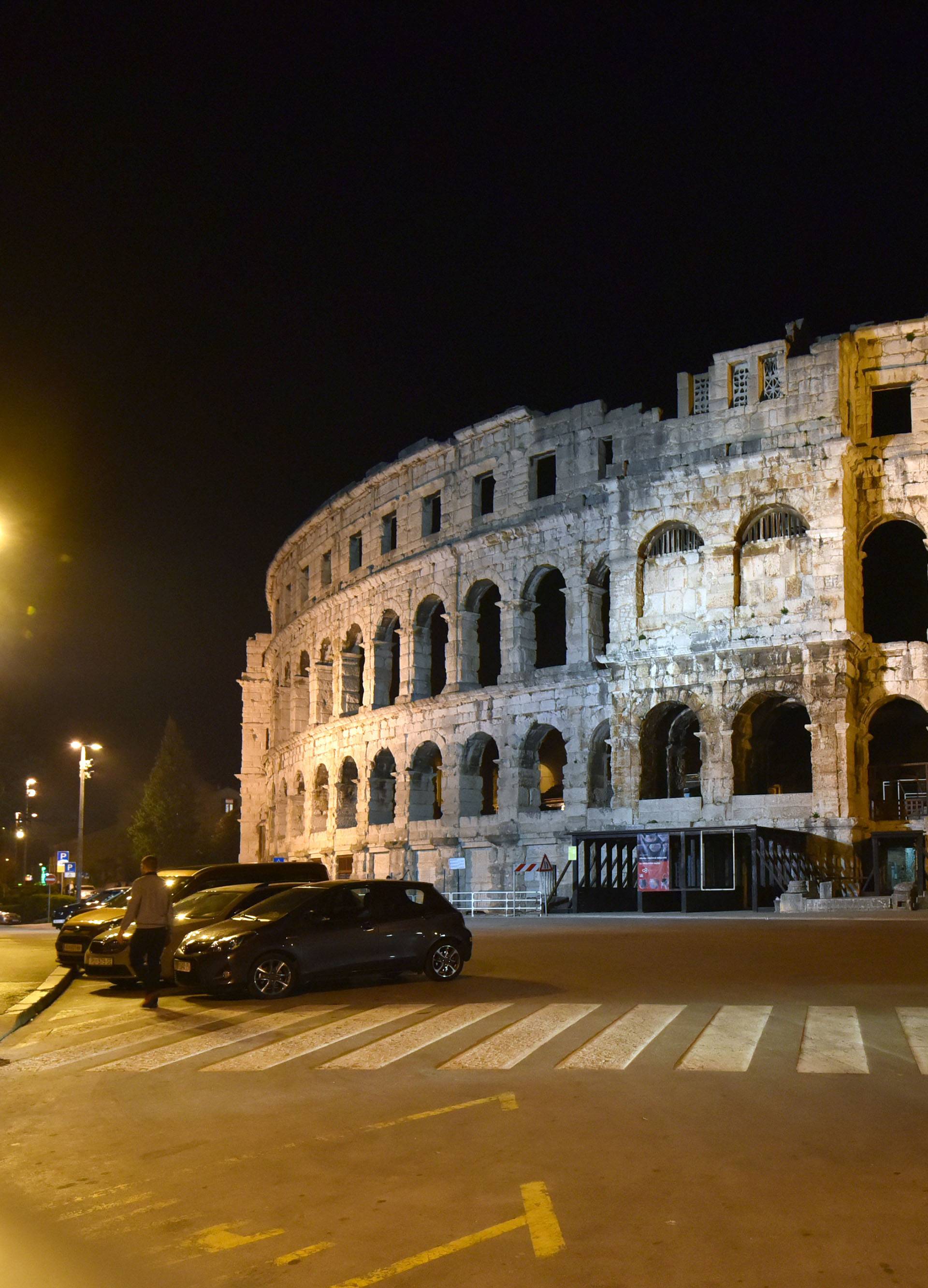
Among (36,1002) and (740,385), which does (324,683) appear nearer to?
(740,385)

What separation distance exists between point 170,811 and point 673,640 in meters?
65.6

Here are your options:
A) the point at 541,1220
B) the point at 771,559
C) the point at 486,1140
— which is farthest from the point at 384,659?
the point at 541,1220

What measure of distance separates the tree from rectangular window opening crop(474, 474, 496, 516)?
174ft

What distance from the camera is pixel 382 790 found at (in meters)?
51.7

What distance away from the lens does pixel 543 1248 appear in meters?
5.34

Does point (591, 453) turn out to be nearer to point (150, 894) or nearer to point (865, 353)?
point (865, 353)

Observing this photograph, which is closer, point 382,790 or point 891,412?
point 891,412

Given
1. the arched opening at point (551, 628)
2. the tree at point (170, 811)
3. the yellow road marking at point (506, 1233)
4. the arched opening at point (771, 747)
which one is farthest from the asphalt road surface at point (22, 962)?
the tree at point (170, 811)

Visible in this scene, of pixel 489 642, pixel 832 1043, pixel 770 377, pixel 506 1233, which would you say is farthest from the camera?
pixel 489 642

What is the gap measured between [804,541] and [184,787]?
231 ft

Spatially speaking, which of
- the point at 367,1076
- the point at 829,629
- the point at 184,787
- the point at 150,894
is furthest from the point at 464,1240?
the point at 184,787

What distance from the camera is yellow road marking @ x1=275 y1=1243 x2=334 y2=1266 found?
5262 millimetres

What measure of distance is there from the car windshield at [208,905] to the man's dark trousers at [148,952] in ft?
5.54

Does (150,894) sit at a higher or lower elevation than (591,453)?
lower
